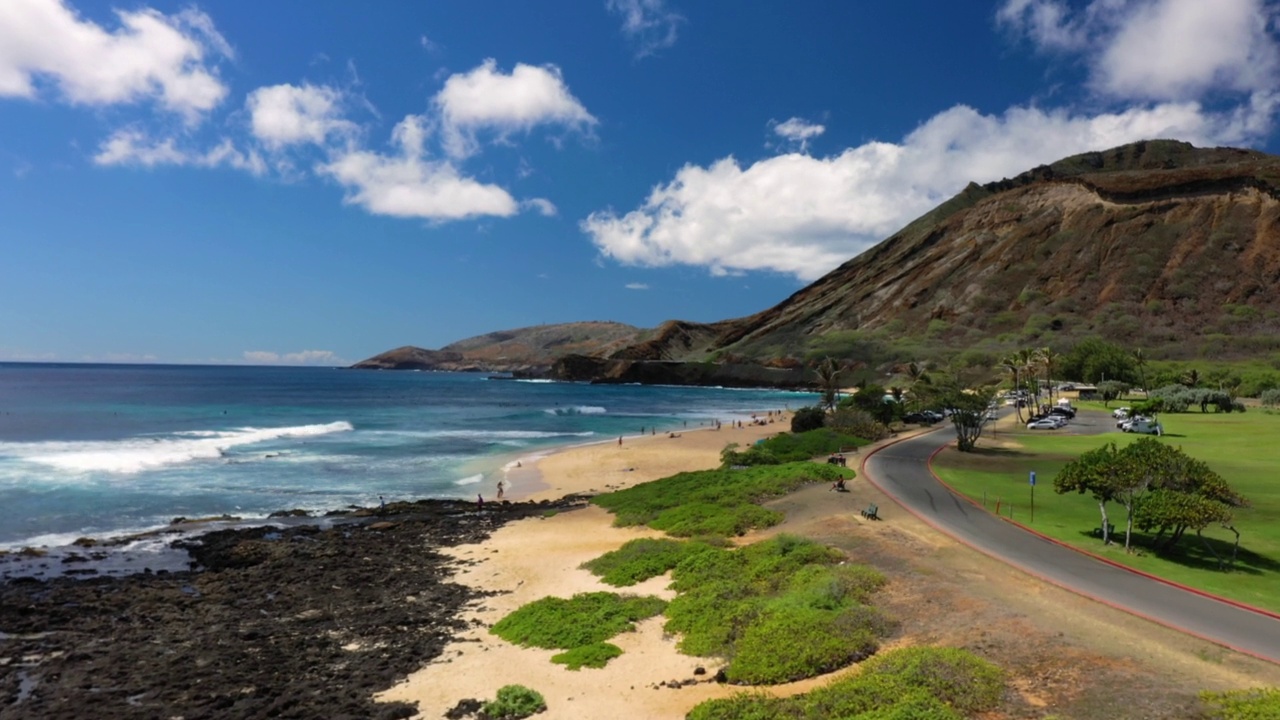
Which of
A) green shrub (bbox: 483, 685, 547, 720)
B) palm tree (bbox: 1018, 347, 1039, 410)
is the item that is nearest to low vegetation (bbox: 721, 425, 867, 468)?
green shrub (bbox: 483, 685, 547, 720)

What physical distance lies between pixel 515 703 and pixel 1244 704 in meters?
11.0

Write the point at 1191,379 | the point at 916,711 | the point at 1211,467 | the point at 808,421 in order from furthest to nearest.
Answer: the point at 1191,379 < the point at 808,421 < the point at 1211,467 < the point at 916,711

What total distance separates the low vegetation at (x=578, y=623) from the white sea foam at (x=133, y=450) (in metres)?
37.5

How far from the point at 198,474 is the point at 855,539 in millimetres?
40061

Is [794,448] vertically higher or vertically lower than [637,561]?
higher

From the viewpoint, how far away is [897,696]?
10.2 metres

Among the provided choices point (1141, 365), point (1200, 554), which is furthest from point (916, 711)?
point (1141, 365)

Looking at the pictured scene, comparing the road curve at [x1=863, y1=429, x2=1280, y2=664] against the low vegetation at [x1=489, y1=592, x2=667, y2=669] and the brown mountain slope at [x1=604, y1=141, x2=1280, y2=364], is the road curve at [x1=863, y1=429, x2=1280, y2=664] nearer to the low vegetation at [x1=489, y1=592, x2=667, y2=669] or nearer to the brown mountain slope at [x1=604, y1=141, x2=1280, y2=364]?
the low vegetation at [x1=489, y1=592, x2=667, y2=669]

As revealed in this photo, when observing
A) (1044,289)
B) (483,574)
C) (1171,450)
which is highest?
(1044,289)

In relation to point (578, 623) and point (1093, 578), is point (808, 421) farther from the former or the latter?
point (578, 623)

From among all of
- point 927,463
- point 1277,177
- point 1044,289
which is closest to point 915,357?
point 1044,289

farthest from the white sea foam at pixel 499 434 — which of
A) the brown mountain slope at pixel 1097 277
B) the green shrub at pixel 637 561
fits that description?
the brown mountain slope at pixel 1097 277

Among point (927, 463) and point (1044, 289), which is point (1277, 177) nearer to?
point (1044, 289)

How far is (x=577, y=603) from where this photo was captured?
17.2 m
